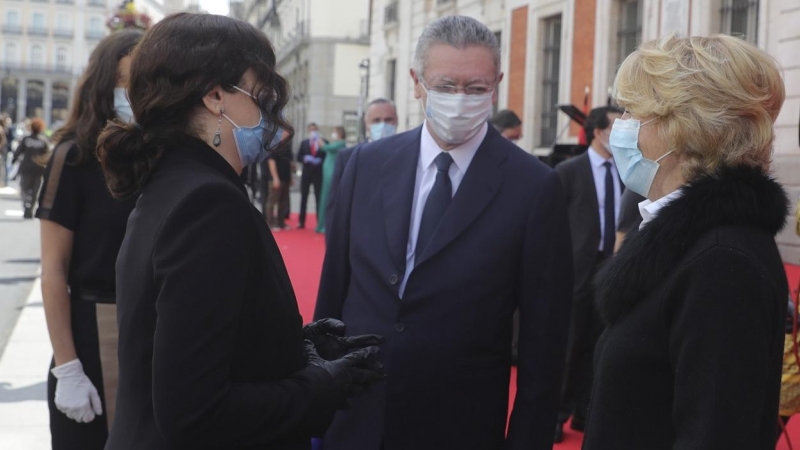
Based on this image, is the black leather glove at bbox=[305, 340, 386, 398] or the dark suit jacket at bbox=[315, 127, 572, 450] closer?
the black leather glove at bbox=[305, 340, 386, 398]

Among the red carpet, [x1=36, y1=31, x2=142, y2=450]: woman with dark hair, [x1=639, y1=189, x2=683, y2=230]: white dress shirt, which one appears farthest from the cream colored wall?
[x1=639, y1=189, x2=683, y2=230]: white dress shirt

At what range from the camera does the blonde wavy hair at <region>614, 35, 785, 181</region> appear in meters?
2.17

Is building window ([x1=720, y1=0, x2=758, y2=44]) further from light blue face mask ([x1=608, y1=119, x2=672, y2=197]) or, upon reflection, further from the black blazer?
the black blazer

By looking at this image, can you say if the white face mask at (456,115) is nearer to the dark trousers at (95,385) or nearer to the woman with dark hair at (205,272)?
the woman with dark hair at (205,272)

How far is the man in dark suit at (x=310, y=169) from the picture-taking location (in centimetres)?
1981

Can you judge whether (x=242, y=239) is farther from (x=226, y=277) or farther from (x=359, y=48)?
(x=359, y=48)

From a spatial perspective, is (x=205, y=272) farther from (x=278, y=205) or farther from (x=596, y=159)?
(x=278, y=205)

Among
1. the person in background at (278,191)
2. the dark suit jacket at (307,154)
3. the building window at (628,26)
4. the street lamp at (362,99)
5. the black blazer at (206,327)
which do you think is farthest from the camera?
the street lamp at (362,99)

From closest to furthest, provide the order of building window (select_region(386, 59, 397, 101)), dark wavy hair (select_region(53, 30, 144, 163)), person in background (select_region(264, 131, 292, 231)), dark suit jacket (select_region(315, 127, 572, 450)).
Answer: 1. dark suit jacket (select_region(315, 127, 572, 450))
2. dark wavy hair (select_region(53, 30, 144, 163))
3. person in background (select_region(264, 131, 292, 231))
4. building window (select_region(386, 59, 397, 101))

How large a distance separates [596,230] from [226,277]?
4.65 m

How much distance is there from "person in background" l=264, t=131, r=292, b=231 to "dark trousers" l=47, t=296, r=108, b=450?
1446cm

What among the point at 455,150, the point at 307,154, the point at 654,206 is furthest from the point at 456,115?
the point at 307,154

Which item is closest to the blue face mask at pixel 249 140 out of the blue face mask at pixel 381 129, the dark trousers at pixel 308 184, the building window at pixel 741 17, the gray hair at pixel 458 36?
the gray hair at pixel 458 36

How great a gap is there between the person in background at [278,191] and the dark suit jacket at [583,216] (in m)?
11.7
